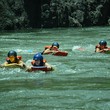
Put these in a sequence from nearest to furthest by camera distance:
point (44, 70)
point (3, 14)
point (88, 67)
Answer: point (44, 70)
point (88, 67)
point (3, 14)

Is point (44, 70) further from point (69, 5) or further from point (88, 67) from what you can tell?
point (69, 5)

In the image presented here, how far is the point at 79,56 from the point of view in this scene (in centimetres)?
2386

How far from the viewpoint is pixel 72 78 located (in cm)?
1609

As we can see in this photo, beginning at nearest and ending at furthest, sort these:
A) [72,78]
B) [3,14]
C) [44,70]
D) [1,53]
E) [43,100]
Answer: [43,100], [72,78], [44,70], [1,53], [3,14]

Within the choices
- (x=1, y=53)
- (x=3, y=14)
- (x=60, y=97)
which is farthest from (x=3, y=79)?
(x=3, y=14)

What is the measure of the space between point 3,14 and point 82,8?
1252cm

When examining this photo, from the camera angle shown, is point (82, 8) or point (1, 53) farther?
point (82, 8)

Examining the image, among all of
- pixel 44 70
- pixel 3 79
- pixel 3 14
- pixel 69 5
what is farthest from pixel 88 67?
pixel 69 5

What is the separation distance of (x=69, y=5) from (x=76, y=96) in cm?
5362

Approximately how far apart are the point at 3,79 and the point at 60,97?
12.8 feet

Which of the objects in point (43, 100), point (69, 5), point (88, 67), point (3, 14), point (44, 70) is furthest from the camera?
point (69, 5)

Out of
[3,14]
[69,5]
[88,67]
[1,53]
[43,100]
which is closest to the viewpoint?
[43,100]

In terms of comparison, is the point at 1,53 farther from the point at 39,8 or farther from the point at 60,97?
the point at 39,8

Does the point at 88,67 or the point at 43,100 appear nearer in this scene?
the point at 43,100
